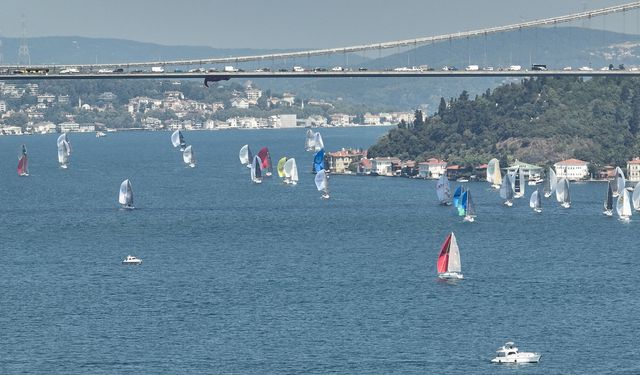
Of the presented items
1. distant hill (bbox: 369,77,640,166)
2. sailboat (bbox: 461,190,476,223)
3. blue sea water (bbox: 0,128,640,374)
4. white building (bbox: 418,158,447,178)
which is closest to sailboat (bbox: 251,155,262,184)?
white building (bbox: 418,158,447,178)

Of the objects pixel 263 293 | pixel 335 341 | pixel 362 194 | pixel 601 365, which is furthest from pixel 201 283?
pixel 362 194

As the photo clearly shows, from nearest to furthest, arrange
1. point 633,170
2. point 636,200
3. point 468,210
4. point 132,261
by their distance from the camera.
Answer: point 132,261 → point 468,210 → point 636,200 → point 633,170

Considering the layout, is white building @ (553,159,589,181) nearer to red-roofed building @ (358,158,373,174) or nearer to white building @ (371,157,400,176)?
white building @ (371,157,400,176)

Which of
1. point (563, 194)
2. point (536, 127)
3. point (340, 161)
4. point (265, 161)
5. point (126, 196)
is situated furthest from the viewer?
point (536, 127)

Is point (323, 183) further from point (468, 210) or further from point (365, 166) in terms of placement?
point (365, 166)

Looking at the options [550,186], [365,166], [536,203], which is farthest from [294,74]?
[365,166]

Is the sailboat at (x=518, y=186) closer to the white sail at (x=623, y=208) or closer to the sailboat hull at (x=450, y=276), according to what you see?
the white sail at (x=623, y=208)
